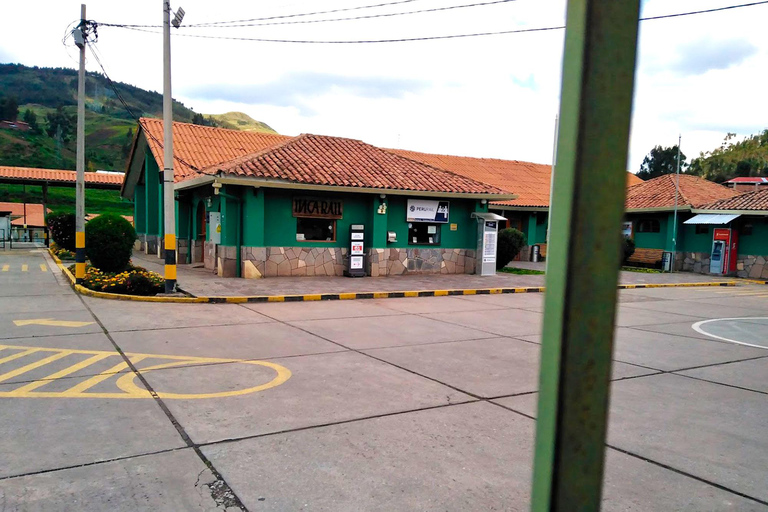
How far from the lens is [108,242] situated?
1605cm

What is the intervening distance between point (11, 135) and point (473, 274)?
340ft

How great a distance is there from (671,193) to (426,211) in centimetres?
1653

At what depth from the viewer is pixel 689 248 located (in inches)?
1085

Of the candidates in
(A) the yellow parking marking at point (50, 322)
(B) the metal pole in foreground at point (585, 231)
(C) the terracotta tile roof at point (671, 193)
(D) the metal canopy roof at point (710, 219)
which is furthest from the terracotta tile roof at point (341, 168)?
(B) the metal pole in foreground at point (585, 231)

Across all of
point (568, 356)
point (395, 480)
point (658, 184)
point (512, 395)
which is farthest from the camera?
point (658, 184)

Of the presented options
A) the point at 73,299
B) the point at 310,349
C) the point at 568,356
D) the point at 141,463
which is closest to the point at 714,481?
the point at 568,356

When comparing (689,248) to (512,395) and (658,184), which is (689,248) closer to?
(658,184)

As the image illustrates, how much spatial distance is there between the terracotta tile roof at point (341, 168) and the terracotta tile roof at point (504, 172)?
10.2 m

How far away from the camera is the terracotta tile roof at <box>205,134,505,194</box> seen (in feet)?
59.9

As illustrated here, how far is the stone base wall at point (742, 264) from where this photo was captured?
24875 mm

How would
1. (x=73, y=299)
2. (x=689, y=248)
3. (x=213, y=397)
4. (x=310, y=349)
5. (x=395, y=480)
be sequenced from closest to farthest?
(x=395, y=480) < (x=213, y=397) < (x=310, y=349) < (x=73, y=299) < (x=689, y=248)

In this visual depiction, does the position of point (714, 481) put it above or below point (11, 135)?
below

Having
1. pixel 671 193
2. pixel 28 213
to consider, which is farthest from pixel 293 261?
pixel 28 213

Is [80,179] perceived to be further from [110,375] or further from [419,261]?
[419,261]
